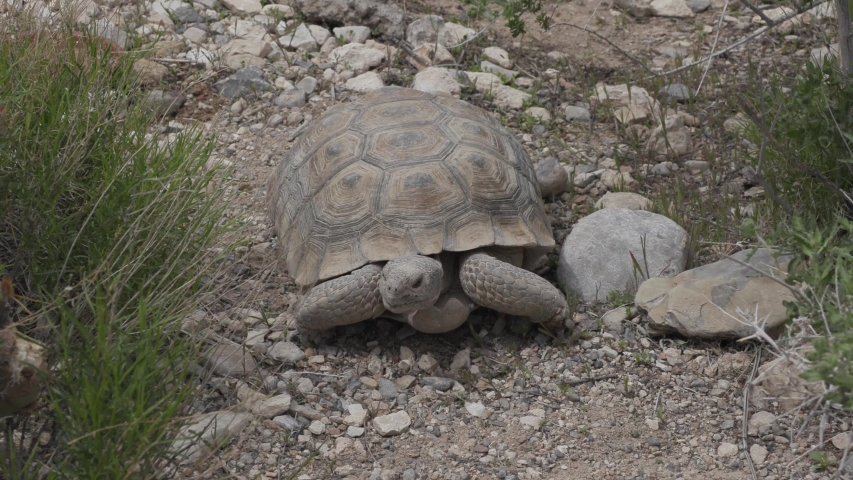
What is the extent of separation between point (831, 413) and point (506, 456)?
1078 millimetres

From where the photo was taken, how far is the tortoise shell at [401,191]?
341 centimetres

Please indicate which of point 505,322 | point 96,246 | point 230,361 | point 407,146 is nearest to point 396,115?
point 407,146

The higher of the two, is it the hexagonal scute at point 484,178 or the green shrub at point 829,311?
the green shrub at point 829,311

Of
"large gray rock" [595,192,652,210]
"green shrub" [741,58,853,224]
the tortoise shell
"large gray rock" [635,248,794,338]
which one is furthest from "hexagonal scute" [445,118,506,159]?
"green shrub" [741,58,853,224]

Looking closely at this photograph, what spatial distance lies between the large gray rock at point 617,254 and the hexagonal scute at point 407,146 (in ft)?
2.31

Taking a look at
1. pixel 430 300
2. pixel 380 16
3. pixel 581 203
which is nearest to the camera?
pixel 430 300

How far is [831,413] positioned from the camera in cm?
291

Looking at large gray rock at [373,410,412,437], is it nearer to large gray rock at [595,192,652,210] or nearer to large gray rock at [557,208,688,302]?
large gray rock at [557,208,688,302]

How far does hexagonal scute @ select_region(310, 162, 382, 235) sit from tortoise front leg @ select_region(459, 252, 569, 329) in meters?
0.45

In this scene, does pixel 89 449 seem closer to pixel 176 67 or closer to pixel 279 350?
pixel 279 350

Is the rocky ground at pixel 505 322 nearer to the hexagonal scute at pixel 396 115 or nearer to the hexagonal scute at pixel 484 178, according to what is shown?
the hexagonal scute at pixel 484 178

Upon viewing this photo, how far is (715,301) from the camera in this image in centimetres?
334

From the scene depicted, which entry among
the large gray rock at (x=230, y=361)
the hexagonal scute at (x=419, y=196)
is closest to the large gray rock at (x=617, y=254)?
the hexagonal scute at (x=419, y=196)

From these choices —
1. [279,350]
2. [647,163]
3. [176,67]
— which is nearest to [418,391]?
[279,350]
